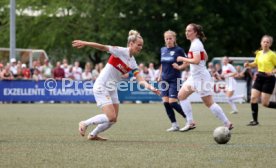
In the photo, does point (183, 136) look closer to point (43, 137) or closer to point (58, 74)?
point (43, 137)

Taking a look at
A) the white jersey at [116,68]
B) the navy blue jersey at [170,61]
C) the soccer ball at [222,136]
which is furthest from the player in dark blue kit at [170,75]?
the soccer ball at [222,136]

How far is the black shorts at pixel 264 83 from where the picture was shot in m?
16.5

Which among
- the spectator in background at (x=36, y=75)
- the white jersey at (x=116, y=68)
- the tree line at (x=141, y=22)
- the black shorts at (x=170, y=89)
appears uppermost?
the tree line at (x=141, y=22)

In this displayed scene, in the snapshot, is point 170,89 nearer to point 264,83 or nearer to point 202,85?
point 202,85

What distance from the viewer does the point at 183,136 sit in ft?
43.9

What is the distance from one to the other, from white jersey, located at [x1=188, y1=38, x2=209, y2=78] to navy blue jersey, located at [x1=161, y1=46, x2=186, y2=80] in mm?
800

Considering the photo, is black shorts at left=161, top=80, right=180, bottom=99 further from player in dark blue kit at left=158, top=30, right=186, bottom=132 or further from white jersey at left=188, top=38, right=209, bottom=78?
white jersey at left=188, top=38, right=209, bottom=78

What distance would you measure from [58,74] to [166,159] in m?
22.9

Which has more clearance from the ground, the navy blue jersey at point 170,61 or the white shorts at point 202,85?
the navy blue jersey at point 170,61

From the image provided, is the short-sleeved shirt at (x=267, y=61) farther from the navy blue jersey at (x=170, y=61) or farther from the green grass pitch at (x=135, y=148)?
the navy blue jersey at (x=170, y=61)

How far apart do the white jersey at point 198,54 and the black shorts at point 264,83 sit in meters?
2.69

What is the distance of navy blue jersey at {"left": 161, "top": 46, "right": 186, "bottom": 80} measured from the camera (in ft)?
49.3

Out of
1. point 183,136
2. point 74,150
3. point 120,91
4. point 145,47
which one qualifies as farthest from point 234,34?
point 74,150

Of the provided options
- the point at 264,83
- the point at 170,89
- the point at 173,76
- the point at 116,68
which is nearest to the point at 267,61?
the point at 264,83
